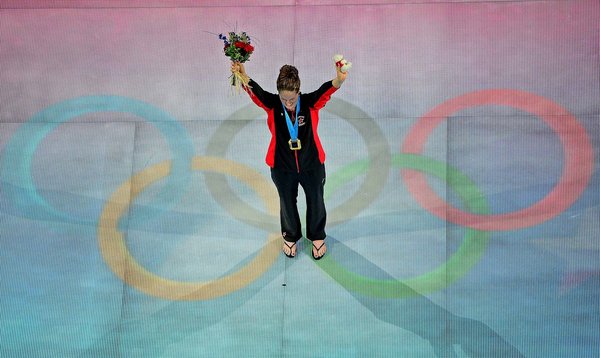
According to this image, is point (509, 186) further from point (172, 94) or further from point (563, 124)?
point (172, 94)

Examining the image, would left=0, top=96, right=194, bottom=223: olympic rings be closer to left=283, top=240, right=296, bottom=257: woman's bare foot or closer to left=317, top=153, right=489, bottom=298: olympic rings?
left=283, top=240, right=296, bottom=257: woman's bare foot

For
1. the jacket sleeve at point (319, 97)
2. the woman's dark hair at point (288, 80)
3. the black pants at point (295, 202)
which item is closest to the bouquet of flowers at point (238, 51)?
the woman's dark hair at point (288, 80)

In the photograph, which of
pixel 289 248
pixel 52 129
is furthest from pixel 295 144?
pixel 52 129

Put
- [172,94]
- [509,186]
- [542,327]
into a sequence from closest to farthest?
1. [542,327]
2. [509,186]
3. [172,94]

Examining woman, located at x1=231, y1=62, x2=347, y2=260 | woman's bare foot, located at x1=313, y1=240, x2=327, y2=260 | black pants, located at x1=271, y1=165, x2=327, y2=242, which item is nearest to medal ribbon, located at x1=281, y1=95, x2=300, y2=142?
woman, located at x1=231, y1=62, x2=347, y2=260

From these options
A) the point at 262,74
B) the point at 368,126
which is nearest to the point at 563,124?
the point at 368,126

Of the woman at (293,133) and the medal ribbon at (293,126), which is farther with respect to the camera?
the medal ribbon at (293,126)

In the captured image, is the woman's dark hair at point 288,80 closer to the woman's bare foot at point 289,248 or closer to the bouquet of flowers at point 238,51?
the bouquet of flowers at point 238,51

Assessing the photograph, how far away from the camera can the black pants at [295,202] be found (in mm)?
4820

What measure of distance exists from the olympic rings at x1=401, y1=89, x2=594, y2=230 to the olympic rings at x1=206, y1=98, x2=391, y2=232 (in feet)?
0.62

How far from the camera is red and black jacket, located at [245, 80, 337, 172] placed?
179 inches

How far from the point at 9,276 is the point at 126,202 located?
3.09ft

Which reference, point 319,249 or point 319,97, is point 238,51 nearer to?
point 319,97

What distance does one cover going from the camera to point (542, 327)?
5266 millimetres
